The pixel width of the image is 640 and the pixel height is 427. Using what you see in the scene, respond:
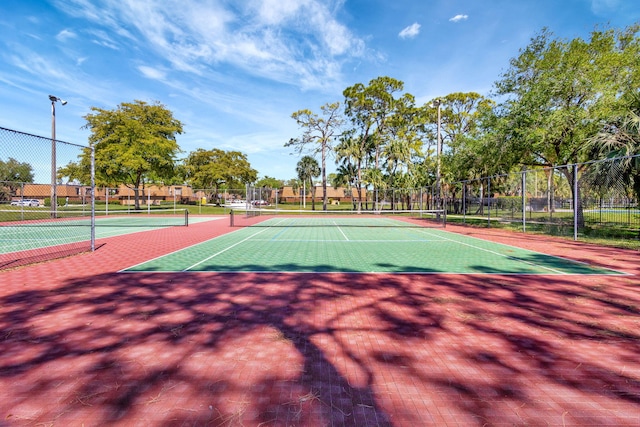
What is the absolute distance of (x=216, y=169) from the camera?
178 ft

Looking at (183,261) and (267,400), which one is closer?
(267,400)

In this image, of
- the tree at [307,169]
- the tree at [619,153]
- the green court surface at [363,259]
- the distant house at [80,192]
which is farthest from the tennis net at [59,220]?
the tree at [307,169]

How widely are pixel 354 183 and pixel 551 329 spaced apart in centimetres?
3677

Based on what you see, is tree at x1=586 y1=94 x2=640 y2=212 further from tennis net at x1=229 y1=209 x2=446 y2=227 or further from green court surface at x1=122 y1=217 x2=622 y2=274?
tennis net at x1=229 y1=209 x2=446 y2=227

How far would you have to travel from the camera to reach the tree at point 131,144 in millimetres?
38375

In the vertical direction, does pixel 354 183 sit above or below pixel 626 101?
below

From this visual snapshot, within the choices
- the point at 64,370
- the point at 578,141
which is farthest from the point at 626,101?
the point at 64,370

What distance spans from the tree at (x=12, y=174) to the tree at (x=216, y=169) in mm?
35512

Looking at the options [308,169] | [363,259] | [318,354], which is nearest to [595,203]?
[363,259]

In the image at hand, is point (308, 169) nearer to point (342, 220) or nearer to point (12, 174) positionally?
point (342, 220)

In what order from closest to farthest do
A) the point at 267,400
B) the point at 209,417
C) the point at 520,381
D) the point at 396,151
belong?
1. the point at 209,417
2. the point at 267,400
3. the point at 520,381
4. the point at 396,151

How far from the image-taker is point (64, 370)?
3.24 m

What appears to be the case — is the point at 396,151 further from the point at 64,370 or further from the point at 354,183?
the point at 64,370

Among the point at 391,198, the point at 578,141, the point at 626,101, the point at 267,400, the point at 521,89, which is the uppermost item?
the point at 521,89
